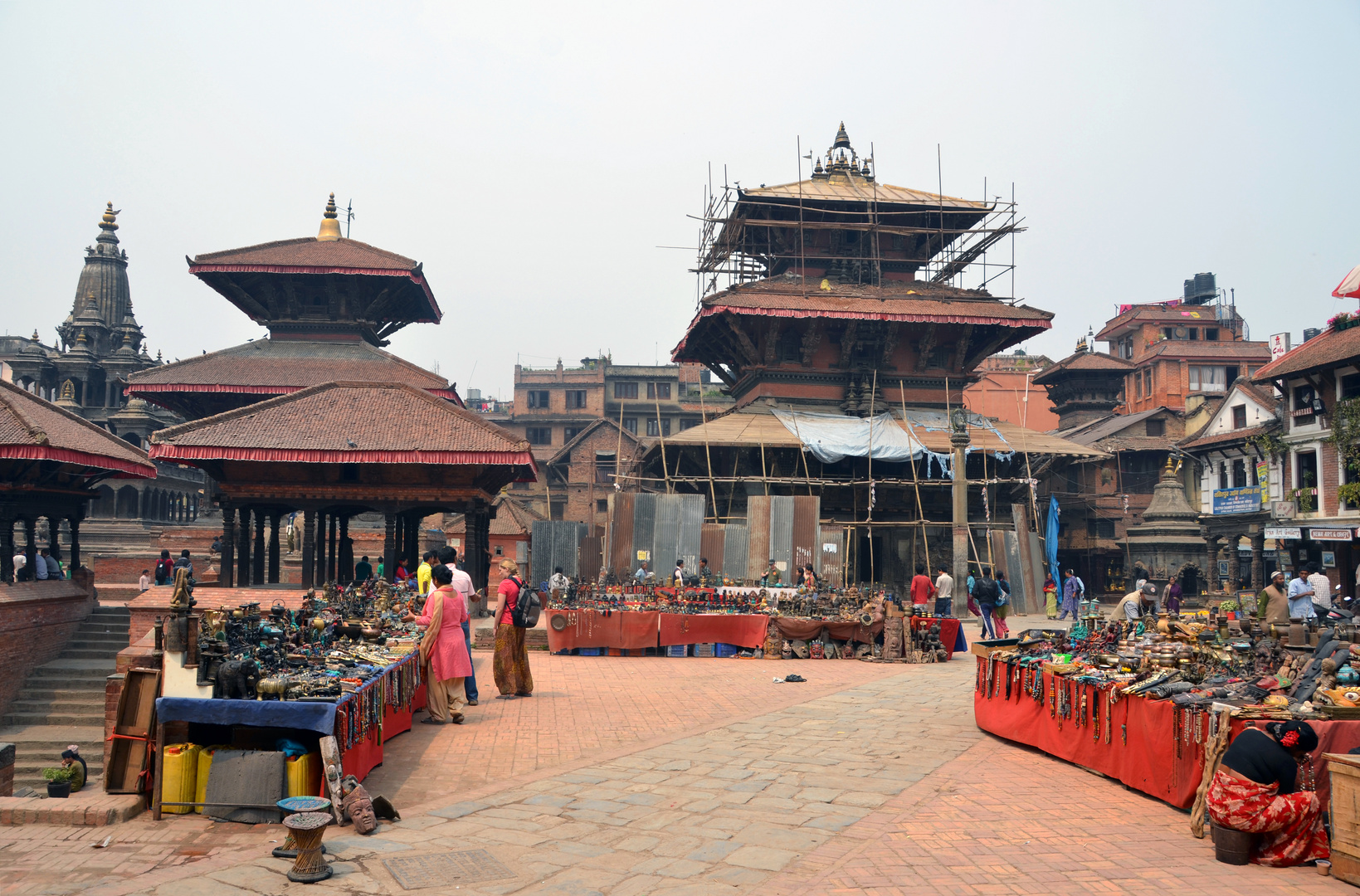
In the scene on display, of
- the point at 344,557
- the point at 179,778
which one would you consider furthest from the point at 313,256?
the point at 179,778

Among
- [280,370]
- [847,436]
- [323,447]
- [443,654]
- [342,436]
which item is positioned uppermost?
[280,370]

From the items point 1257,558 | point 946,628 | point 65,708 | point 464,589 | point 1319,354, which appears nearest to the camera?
point 464,589

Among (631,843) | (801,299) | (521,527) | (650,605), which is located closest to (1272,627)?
(631,843)

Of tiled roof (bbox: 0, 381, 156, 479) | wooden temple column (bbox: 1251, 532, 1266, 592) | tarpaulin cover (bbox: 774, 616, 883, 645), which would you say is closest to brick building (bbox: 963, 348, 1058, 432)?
wooden temple column (bbox: 1251, 532, 1266, 592)

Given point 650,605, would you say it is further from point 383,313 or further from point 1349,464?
point 1349,464

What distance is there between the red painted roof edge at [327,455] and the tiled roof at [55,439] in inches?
48.7

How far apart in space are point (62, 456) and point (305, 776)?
1259 centimetres

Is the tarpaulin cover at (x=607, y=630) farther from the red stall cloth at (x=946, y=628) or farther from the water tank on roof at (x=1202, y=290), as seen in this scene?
the water tank on roof at (x=1202, y=290)

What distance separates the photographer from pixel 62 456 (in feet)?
56.0

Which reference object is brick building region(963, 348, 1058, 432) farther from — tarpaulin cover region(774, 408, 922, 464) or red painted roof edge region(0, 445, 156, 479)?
red painted roof edge region(0, 445, 156, 479)

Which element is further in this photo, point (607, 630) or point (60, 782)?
point (607, 630)

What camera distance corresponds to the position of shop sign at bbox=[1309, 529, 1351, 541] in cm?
2914

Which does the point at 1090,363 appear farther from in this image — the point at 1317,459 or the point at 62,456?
the point at 62,456

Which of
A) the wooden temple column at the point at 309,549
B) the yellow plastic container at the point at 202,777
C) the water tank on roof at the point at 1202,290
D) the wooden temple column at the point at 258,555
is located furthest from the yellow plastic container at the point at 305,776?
the water tank on roof at the point at 1202,290
